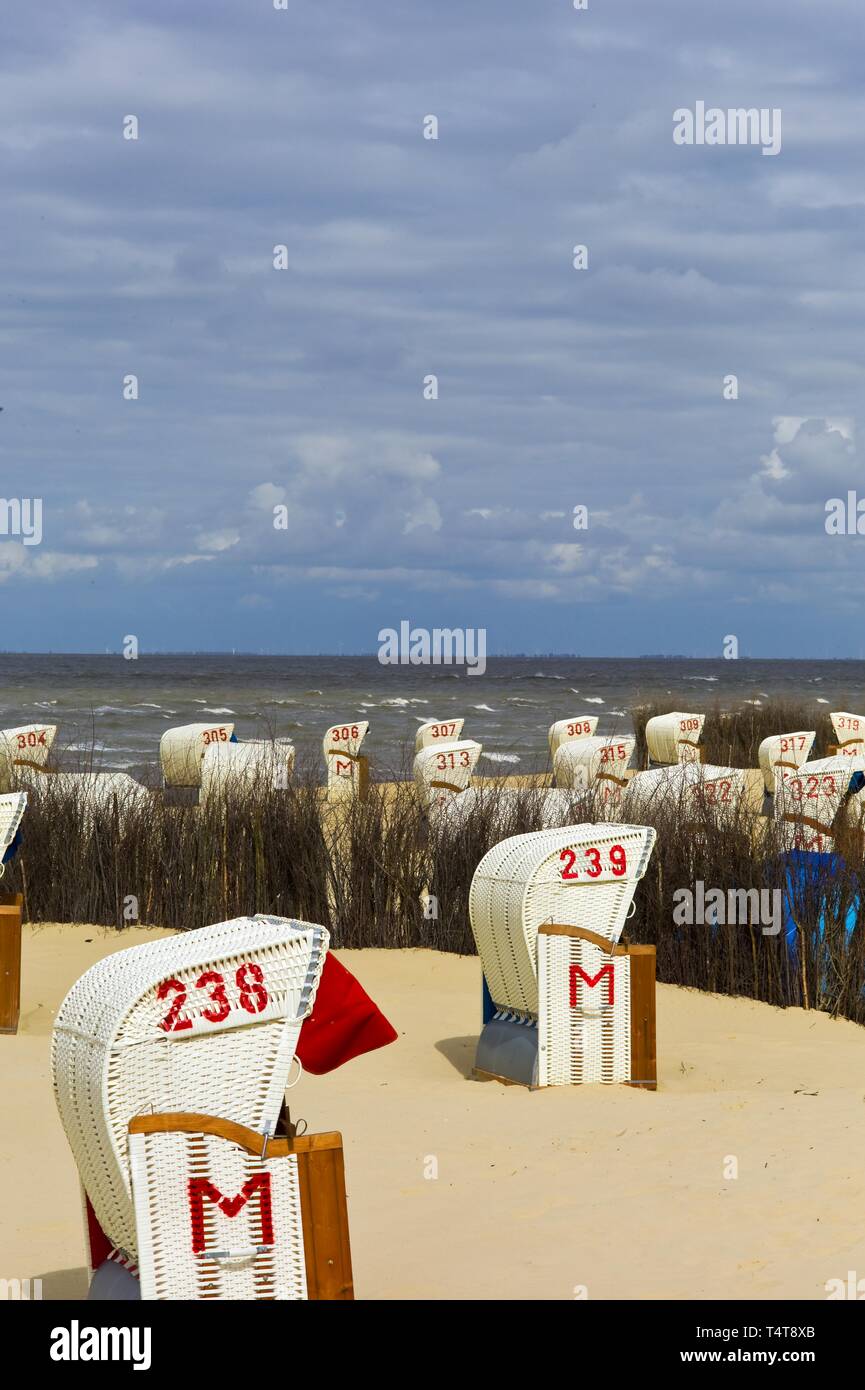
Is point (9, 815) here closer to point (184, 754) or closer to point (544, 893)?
point (544, 893)

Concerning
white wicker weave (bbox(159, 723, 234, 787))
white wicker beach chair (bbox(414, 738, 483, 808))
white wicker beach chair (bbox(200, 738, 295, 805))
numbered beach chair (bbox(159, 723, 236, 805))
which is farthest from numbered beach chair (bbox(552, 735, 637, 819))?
white wicker beach chair (bbox(200, 738, 295, 805))

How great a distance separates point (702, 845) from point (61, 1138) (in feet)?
15.4

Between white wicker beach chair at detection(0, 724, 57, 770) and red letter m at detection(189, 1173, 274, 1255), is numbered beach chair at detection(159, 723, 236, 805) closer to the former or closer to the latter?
white wicker beach chair at detection(0, 724, 57, 770)

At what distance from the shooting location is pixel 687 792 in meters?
10.5

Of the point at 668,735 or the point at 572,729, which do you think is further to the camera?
the point at 668,735

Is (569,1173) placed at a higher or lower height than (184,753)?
lower

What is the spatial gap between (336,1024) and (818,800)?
7010 mm

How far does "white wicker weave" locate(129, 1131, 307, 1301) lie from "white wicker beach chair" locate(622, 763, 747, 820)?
650 cm

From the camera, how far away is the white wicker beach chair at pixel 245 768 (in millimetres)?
10438

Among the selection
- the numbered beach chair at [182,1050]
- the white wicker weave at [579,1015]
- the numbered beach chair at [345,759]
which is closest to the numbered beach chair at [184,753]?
the numbered beach chair at [345,759]

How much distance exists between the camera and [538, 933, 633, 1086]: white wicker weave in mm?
6383

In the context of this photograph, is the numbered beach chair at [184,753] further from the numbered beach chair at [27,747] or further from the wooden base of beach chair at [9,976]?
the wooden base of beach chair at [9,976]

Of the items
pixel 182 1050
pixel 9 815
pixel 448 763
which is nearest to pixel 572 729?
pixel 448 763
